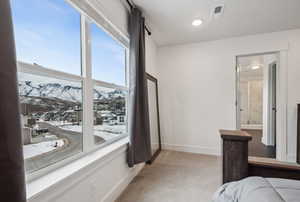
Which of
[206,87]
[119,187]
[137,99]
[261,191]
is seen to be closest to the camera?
[261,191]

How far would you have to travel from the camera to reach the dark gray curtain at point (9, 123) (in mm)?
624

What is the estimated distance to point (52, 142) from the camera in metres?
1.28

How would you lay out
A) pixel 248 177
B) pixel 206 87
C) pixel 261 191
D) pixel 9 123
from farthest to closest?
pixel 206 87
pixel 248 177
pixel 261 191
pixel 9 123

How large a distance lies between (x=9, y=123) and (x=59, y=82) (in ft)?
2.45

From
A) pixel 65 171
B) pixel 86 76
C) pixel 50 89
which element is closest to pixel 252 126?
pixel 86 76

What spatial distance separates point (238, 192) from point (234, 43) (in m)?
3.16

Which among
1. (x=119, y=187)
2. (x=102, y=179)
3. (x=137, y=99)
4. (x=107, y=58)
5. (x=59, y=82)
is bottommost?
(x=119, y=187)

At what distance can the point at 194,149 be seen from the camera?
350cm

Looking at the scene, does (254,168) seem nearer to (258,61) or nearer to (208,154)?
(208,154)

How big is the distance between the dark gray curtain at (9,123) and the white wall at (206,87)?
10.4 ft

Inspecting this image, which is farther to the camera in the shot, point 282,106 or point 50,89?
point 282,106

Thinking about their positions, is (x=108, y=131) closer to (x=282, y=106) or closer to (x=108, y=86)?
(x=108, y=86)

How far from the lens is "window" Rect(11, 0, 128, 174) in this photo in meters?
1.07

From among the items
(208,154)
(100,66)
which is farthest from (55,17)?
(208,154)
